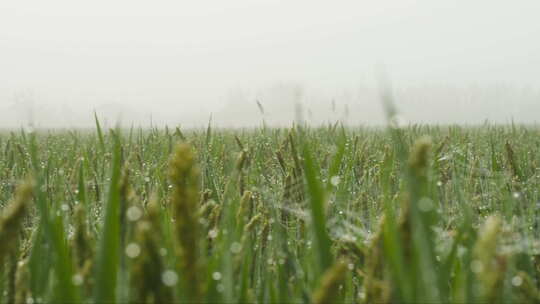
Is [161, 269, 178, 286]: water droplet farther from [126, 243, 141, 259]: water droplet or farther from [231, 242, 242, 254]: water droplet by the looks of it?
[231, 242, 242, 254]: water droplet

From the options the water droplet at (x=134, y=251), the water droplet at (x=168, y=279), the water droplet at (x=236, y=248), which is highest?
the water droplet at (x=134, y=251)

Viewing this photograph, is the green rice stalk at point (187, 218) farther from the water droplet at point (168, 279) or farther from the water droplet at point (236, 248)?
the water droplet at point (236, 248)

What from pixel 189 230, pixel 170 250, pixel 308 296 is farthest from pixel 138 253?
pixel 308 296

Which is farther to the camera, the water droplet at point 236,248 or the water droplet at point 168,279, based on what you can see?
the water droplet at point 236,248

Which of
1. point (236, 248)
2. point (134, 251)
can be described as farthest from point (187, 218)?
point (236, 248)

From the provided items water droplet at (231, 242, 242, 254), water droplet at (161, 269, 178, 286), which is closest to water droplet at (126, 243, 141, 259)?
water droplet at (161, 269, 178, 286)

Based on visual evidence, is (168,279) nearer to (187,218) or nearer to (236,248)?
(187,218)

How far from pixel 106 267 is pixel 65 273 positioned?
0.09 metres

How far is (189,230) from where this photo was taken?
0.49m

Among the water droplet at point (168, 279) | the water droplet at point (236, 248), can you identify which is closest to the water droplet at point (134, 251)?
the water droplet at point (168, 279)

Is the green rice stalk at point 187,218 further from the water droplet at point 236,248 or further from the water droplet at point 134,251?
the water droplet at point 236,248

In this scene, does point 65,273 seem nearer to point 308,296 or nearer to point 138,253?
point 138,253

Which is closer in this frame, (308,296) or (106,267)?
(106,267)

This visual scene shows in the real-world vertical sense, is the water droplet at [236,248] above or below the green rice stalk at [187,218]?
below
